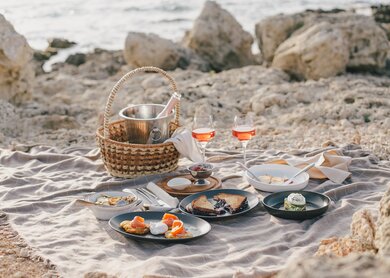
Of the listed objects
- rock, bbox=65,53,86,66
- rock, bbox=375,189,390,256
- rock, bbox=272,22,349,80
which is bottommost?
rock, bbox=65,53,86,66

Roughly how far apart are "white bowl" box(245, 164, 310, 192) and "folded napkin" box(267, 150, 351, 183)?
195 mm

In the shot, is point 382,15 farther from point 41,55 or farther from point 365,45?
point 41,55

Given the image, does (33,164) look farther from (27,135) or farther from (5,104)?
(5,104)

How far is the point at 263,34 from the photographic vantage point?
38.6 feet

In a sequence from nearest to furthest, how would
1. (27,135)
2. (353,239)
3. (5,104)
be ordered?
(353,239)
(27,135)
(5,104)

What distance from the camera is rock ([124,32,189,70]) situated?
11094 mm

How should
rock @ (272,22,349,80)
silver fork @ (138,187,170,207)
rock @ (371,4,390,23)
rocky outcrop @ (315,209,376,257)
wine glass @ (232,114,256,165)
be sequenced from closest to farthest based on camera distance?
rocky outcrop @ (315,209,376,257)
silver fork @ (138,187,170,207)
wine glass @ (232,114,256,165)
rock @ (272,22,349,80)
rock @ (371,4,390,23)

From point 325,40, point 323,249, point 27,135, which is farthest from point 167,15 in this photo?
point 323,249

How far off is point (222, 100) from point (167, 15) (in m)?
15.9

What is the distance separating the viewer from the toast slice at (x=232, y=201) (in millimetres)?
4402

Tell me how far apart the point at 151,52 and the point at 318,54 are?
2871 mm

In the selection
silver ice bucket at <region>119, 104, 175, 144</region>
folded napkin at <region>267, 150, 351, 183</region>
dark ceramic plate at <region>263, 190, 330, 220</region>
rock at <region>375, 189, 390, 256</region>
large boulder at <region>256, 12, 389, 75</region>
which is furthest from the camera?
large boulder at <region>256, 12, 389, 75</region>

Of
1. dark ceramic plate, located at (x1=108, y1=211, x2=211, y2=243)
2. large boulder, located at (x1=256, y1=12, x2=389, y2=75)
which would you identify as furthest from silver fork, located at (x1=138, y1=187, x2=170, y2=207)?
large boulder, located at (x1=256, y1=12, x2=389, y2=75)

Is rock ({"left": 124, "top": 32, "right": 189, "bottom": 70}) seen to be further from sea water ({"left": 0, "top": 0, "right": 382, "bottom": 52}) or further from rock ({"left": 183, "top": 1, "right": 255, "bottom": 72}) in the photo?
sea water ({"left": 0, "top": 0, "right": 382, "bottom": 52})
